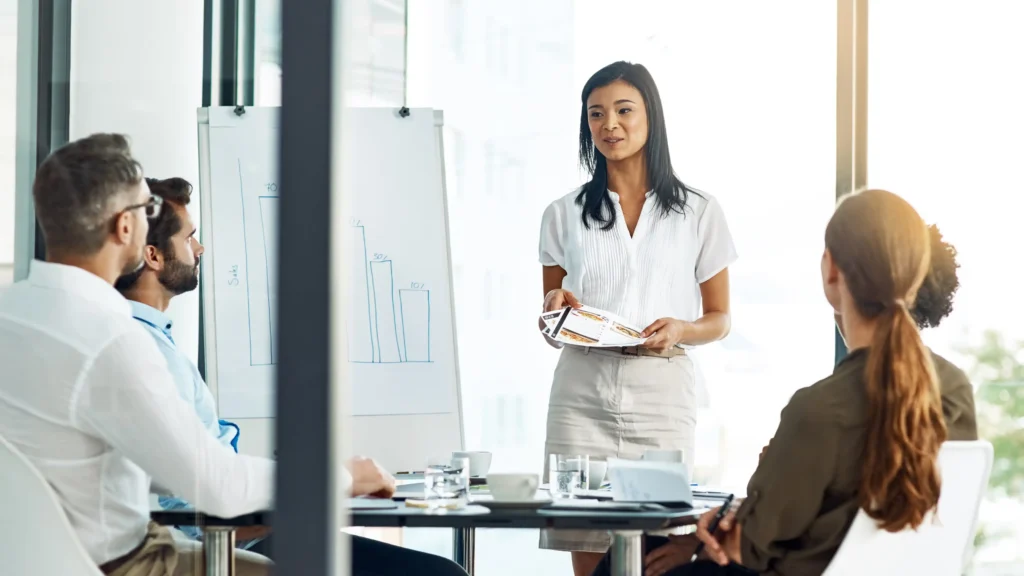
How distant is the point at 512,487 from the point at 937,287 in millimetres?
972

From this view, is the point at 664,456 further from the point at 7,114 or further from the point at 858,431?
the point at 7,114

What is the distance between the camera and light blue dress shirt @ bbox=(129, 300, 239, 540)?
1.66 meters

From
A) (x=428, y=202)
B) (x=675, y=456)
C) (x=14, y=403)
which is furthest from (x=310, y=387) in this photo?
(x=428, y=202)

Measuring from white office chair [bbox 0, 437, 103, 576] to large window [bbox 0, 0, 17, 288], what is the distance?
47 centimetres

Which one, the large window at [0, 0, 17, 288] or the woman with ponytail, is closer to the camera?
the woman with ponytail

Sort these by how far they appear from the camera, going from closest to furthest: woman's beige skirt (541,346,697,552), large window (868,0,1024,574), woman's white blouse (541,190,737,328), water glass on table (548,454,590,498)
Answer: water glass on table (548,454,590,498), woman's beige skirt (541,346,697,552), woman's white blouse (541,190,737,328), large window (868,0,1024,574)

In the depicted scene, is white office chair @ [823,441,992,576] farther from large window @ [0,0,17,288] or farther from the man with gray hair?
large window @ [0,0,17,288]

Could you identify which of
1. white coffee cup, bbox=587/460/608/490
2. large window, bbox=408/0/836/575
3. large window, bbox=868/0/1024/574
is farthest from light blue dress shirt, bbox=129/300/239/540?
large window, bbox=868/0/1024/574

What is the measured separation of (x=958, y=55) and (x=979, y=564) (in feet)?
5.38

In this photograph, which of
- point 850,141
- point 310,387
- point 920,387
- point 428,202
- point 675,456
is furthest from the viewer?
point 850,141

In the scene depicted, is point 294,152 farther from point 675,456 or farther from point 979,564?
point 979,564

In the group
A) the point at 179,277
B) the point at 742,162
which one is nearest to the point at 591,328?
the point at 179,277

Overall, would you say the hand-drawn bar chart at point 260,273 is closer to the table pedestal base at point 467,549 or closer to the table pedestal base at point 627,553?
the table pedestal base at point 627,553

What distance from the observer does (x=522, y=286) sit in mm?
3783
